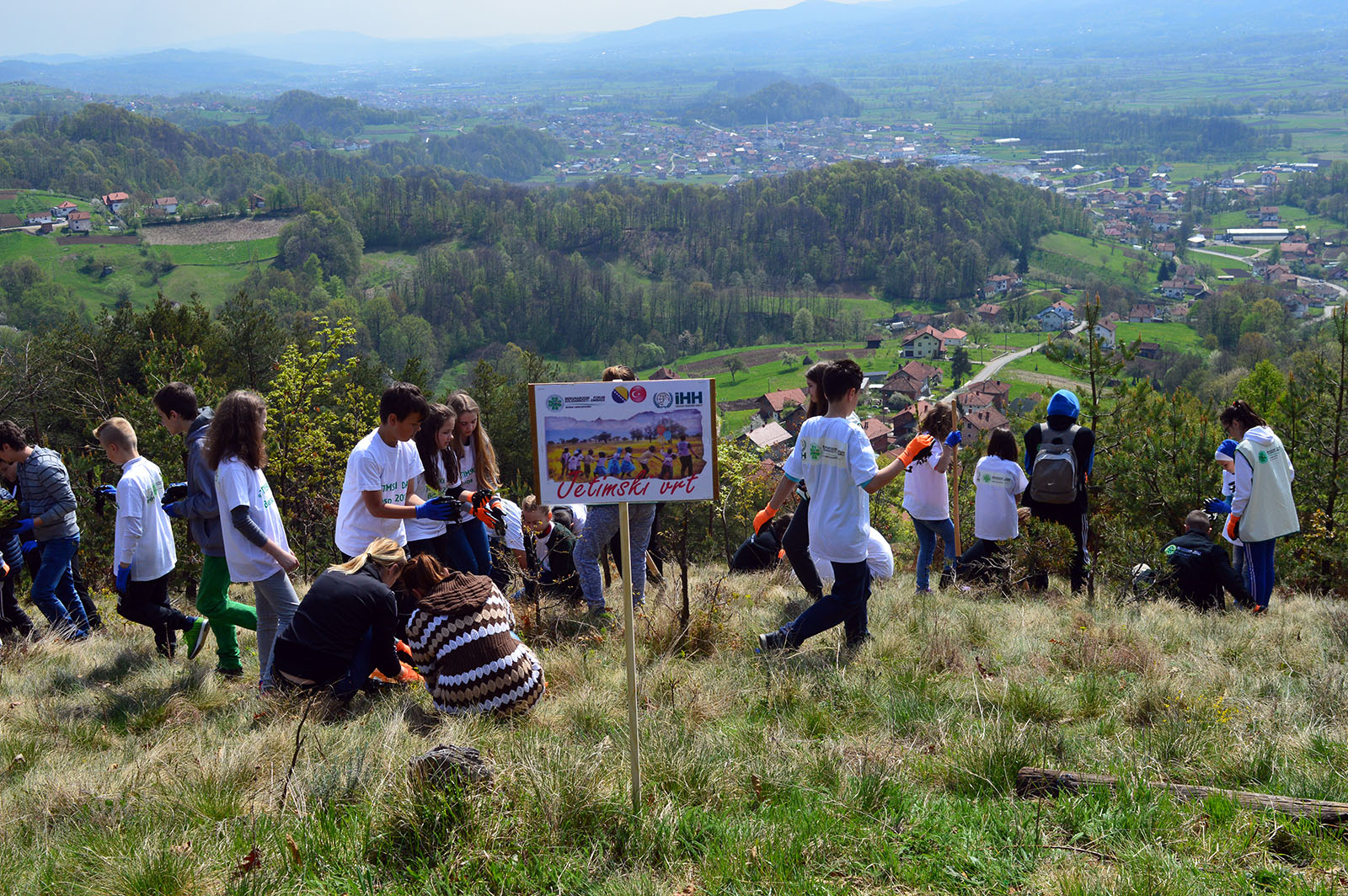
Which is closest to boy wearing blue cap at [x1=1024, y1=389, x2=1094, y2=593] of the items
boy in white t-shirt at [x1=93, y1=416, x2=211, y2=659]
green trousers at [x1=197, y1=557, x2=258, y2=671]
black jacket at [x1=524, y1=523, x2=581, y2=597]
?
black jacket at [x1=524, y1=523, x2=581, y2=597]

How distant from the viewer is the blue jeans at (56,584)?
20.4 ft

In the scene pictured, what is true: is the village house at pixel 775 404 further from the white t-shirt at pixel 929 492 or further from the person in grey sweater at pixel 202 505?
the person in grey sweater at pixel 202 505

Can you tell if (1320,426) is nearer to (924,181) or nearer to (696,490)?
(696,490)

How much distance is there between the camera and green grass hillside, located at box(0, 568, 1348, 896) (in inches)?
109

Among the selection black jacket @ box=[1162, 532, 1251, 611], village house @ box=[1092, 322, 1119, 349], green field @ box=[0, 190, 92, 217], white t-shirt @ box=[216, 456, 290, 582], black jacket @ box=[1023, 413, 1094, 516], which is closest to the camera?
white t-shirt @ box=[216, 456, 290, 582]

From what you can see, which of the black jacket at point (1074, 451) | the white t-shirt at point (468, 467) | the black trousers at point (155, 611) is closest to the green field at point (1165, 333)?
the black jacket at point (1074, 451)

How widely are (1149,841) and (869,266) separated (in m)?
130

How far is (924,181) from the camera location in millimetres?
137625

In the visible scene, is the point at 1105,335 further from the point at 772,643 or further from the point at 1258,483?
the point at 772,643

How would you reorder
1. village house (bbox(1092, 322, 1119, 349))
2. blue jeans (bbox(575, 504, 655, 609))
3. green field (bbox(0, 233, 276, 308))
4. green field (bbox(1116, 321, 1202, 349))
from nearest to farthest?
blue jeans (bbox(575, 504, 655, 609)), village house (bbox(1092, 322, 1119, 349)), green field (bbox(1116, 321, 1202, 349)), green field (bbox(0, 233, 276, 308))

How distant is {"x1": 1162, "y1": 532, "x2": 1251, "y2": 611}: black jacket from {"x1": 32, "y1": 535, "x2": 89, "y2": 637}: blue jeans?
311 inches

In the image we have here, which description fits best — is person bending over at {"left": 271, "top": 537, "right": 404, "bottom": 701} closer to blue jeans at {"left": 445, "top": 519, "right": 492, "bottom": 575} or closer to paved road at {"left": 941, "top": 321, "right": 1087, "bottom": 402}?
blue jeans at {"left": 445, "top": 519, "right": 492, "bottom": 575}

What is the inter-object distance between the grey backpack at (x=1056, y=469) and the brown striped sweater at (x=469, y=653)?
399cm

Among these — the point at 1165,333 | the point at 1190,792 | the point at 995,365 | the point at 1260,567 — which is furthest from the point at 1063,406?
the point at 1165,333
